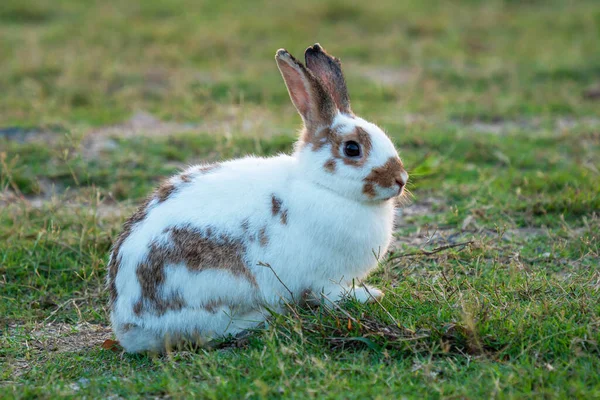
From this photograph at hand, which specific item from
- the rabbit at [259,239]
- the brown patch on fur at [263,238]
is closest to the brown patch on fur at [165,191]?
the rabbit at [259,239]

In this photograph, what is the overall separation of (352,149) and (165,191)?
85 cm

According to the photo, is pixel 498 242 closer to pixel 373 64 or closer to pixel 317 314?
pixel 317 314

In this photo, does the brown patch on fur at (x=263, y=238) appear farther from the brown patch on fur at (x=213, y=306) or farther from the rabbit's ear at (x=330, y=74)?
the rabbit's ear at (x=330, y=74)

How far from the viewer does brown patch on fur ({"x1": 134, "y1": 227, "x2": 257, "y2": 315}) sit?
3484 mm

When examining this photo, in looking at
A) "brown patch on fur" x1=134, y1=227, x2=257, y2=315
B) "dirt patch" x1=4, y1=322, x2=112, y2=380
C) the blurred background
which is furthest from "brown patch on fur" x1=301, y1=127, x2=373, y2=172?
the blurred background

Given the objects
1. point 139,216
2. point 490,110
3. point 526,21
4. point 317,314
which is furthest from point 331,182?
point 526,21

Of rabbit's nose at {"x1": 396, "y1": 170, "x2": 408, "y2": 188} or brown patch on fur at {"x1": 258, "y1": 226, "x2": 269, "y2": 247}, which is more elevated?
rabbit's nose at {"x1": 396, "y1": 170, "x2": 408, "y2": 188}

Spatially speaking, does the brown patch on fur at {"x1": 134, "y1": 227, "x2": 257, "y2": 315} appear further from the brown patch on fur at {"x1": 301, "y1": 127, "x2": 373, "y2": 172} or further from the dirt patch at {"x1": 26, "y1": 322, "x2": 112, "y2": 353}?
the brown patch on fur at {"x1": 301, "y1": 127, "x2": 373, "y2": 172}

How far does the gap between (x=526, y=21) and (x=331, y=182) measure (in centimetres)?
752

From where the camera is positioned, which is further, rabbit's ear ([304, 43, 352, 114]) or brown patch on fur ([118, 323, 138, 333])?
rabbit's ear ([304, 43, 352, 114])

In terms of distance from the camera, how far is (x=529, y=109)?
7250mm

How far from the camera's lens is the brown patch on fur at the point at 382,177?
3.53m

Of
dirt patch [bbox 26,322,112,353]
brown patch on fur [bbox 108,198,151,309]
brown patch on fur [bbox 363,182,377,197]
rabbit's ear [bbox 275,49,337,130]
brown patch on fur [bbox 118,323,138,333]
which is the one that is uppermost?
rabbit's ear [bbox 275,49,337,130]

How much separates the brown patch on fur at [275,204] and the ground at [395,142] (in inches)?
17.6
